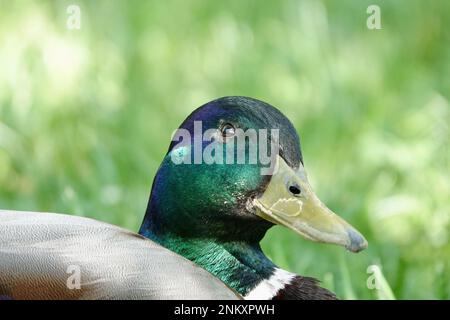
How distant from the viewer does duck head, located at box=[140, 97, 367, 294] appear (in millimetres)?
2930

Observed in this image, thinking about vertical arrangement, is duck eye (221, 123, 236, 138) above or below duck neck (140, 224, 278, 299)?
above

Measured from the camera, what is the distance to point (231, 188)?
294cm

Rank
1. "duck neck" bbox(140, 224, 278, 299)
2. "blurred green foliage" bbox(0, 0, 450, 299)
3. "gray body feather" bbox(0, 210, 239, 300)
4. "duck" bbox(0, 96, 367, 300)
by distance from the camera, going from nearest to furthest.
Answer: "gray body feather" bbox(0, 210, 239, 300) < "duck" bbox(0, 96, 367, 300) < "duck neck" bbox(140, 224, 278, 299) < "blurred green foliage" bbox(0, 0, 450, 299)

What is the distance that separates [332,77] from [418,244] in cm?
158

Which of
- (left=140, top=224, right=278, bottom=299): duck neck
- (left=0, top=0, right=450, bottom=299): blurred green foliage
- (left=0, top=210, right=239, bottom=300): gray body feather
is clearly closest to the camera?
(left=0, top=210, right=239, bottom=300): gray body feather

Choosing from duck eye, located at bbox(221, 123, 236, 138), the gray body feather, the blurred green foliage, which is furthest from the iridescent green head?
the blurred green foliage

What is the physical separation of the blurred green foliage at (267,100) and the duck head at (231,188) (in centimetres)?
62

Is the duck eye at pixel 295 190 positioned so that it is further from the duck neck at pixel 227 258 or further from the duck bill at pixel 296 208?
the duck neck at pixel 227 258

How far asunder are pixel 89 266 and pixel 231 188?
0.49 meters

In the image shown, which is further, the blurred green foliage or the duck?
the blurred green foliage

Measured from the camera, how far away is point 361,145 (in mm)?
4895

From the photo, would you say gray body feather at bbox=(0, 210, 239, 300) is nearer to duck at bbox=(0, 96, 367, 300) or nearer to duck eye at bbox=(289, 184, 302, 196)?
duck at bbox=(0, 96, 367, 300)

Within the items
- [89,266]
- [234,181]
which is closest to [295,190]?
[234,181]
